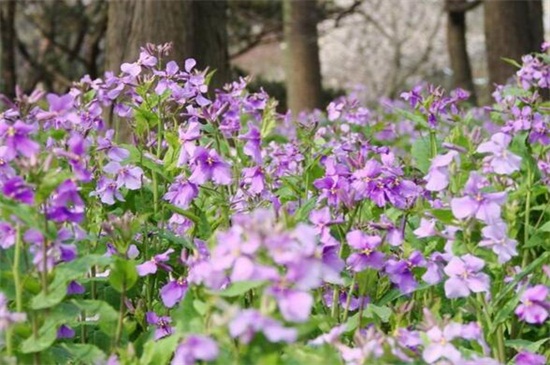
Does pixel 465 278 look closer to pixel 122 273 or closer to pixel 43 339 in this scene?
pixel 122 273

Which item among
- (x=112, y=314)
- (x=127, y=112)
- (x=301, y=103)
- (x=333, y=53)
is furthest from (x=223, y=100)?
(x=333, y=53)

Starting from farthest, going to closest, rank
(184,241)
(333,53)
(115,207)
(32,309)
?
(333,53), (115,207), (184,241), (32,309)

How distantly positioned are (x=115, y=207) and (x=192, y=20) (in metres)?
2.61

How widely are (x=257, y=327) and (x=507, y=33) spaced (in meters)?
7.08

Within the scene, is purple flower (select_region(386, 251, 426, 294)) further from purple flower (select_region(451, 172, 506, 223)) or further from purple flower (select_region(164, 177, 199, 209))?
purple flower (select_region(164, 177, 199, 209))

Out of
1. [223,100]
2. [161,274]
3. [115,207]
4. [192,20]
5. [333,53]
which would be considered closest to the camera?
[161,274]

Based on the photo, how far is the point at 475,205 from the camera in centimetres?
170

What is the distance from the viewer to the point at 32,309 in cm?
166

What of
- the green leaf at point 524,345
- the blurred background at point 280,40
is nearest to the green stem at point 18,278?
the green leaf at point 524,345

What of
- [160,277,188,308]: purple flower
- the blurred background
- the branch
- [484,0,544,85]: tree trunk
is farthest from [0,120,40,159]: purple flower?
the branch

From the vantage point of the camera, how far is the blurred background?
4.96 m

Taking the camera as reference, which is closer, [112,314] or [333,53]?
[112,314]

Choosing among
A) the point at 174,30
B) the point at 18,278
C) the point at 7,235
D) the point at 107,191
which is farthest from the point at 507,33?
the point at 18,278

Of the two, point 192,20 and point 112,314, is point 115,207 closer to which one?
point 112,314
